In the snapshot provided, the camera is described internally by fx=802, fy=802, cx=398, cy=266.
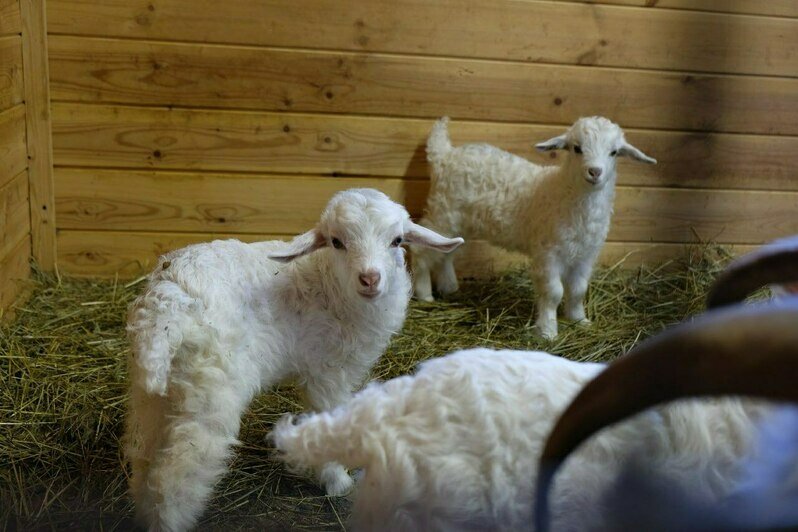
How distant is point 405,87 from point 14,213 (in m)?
2.27

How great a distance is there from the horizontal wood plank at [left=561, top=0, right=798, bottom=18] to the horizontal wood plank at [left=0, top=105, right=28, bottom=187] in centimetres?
327

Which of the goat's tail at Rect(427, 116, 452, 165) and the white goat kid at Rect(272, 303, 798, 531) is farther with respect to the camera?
the goat's tail at Rect(427, 116, 452, 165)

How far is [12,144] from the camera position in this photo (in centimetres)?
412

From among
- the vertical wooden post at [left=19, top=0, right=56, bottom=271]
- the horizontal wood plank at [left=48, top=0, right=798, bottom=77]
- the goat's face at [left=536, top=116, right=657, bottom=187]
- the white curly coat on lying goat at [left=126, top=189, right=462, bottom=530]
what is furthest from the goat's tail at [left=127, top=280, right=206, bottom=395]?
the goat's face at [left=536, top=116, right=657, bottom=187]

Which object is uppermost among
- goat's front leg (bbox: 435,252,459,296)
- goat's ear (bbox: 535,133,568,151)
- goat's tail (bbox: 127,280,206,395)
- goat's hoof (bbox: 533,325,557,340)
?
goat's ear (bbox: 535,133,568,151)

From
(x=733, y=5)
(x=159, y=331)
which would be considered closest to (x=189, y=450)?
(x=159, y=331)

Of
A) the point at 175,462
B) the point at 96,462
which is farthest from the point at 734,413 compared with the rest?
the point at 96,462

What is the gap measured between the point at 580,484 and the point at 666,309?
130 inches

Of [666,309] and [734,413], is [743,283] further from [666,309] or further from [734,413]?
[666,309]

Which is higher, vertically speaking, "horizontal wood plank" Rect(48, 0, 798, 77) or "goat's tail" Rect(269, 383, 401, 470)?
"horizontal wood plank" Rect(48, 0, 798, 77)

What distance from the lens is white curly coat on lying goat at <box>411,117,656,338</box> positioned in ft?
14.5

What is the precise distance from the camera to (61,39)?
442 centimetres

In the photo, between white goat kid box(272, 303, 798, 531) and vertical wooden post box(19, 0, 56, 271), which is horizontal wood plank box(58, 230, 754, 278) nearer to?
vertical wooden post box(19, 0, 56, 271)

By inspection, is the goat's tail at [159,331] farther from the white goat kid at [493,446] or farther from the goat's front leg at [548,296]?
the goat's front leg at [548,296]
